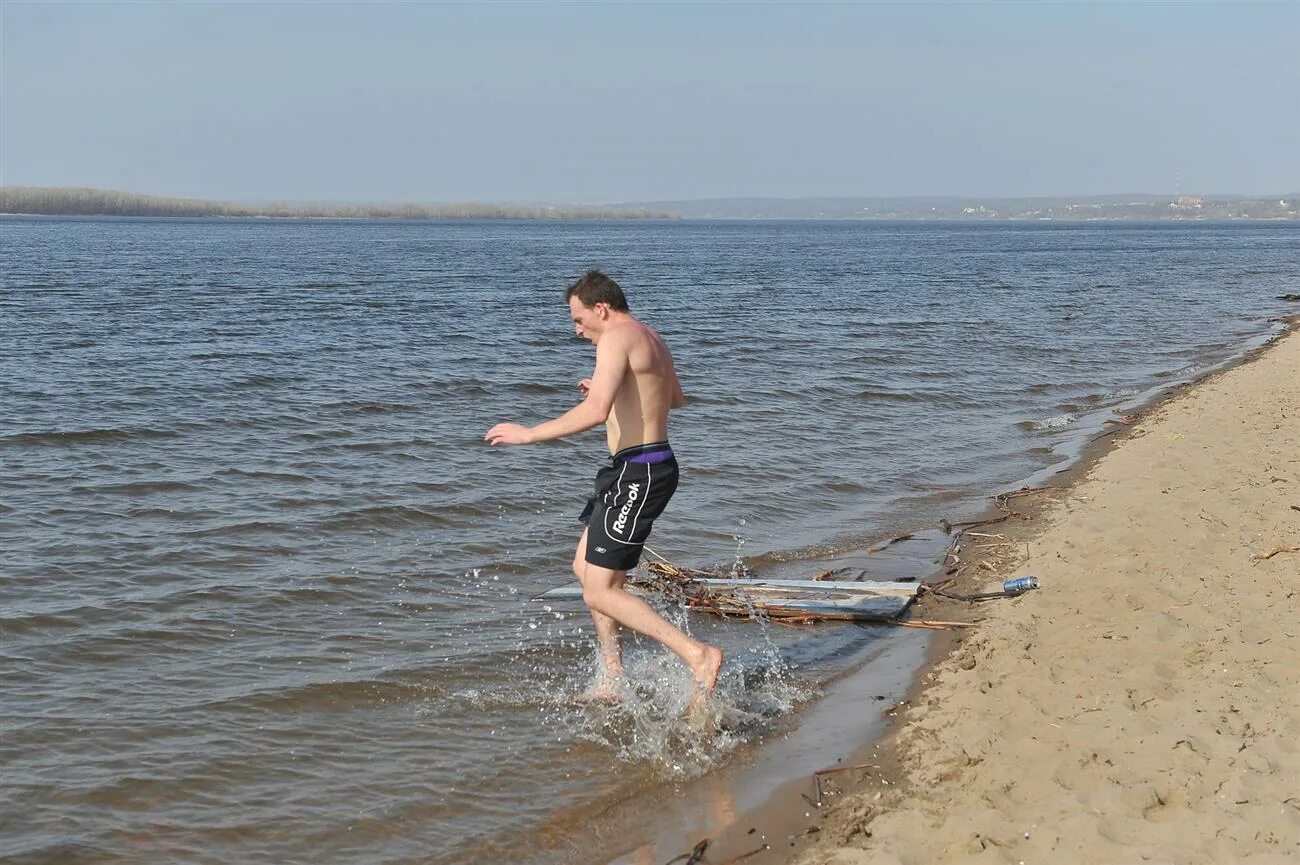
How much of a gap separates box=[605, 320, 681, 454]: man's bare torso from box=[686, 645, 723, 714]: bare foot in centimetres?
110

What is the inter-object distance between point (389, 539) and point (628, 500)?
13.8ft

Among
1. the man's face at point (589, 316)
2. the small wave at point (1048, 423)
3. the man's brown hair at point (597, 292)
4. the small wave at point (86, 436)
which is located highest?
the man's brown hair at point (597, 292)

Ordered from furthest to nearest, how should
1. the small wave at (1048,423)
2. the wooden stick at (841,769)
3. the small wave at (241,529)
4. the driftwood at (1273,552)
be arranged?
the small wave at (1048,423)
the small wave at (241,529)
the driftwood at (1273,552)
the wooden stick at (841,769)

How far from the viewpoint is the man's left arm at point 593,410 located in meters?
5.47

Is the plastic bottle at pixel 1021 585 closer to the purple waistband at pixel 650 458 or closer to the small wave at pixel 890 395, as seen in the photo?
the purple waistband at pixel 650 458

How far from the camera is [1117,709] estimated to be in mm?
5430

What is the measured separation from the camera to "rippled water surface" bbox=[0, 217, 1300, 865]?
5.48m

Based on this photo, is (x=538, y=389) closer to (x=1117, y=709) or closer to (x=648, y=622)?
(x=648, y=622)

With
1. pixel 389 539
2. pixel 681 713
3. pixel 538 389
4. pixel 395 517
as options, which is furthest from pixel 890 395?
pixel 681 713

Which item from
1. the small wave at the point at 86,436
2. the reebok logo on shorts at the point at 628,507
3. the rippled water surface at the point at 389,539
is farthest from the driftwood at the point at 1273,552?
the small wave at the point at 86,436

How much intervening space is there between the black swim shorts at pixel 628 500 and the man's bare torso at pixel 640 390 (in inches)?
2.6

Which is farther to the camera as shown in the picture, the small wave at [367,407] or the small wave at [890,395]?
the small wave at [890,395]

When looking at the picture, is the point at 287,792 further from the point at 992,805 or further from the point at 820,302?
the point at 820,302

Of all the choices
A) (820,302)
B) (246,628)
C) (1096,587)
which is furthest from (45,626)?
(820,302)
